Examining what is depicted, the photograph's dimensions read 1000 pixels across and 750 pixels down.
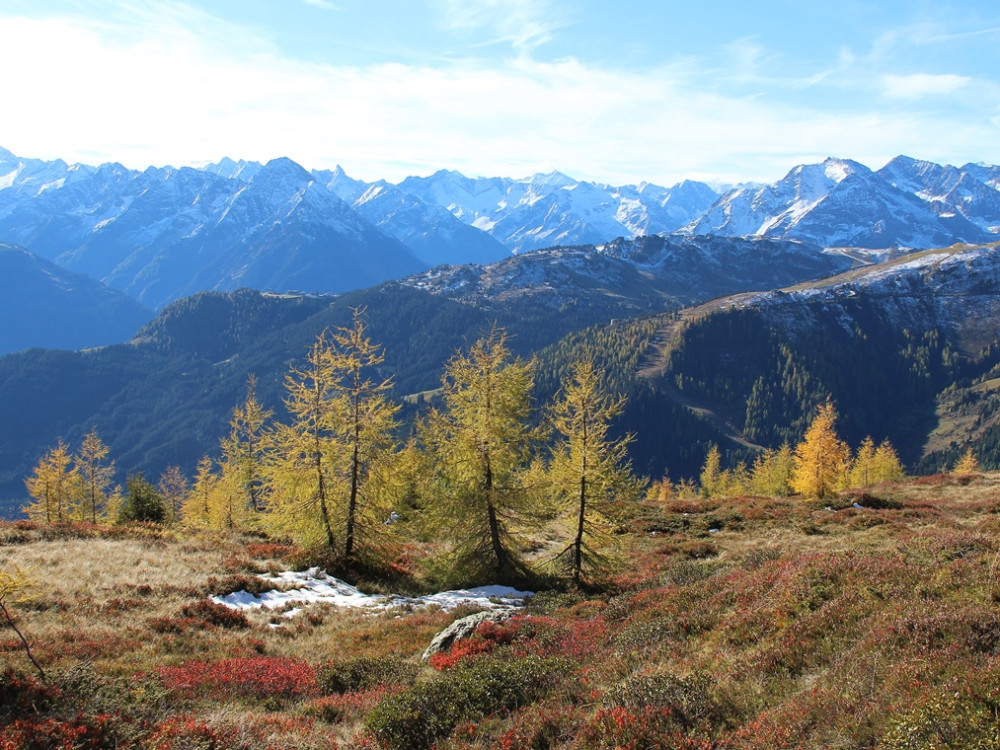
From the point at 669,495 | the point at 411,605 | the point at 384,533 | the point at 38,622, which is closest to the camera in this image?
the point at 38,622

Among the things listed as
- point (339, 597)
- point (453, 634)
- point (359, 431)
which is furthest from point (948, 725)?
point (359, 431)

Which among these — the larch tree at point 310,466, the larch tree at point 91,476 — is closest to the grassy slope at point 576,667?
the larch tree at point 310,466

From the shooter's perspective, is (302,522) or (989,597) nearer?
(989,597)

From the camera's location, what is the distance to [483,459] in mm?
25938

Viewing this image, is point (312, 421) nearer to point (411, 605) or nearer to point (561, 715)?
point (411, 605)

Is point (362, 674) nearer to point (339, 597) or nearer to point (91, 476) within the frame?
point (339, 597)

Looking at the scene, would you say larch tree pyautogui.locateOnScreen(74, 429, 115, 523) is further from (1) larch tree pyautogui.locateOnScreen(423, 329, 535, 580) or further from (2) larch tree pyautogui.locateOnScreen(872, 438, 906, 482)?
(2) larch tree pyautogui.locateOnScreen(872, 438, 906, 482)

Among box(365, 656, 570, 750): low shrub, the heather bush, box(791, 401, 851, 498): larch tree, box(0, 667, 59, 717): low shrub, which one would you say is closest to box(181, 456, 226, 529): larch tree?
box(0, 667, 59, 717): low shrub

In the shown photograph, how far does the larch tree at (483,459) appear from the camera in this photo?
25.9 metres

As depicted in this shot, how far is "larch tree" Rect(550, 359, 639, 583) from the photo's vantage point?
26.1 metres

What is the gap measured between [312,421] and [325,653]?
12.3 m

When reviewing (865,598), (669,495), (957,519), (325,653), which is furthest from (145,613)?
(669,495)

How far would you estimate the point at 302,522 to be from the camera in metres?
26.0

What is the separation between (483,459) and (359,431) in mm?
6057
